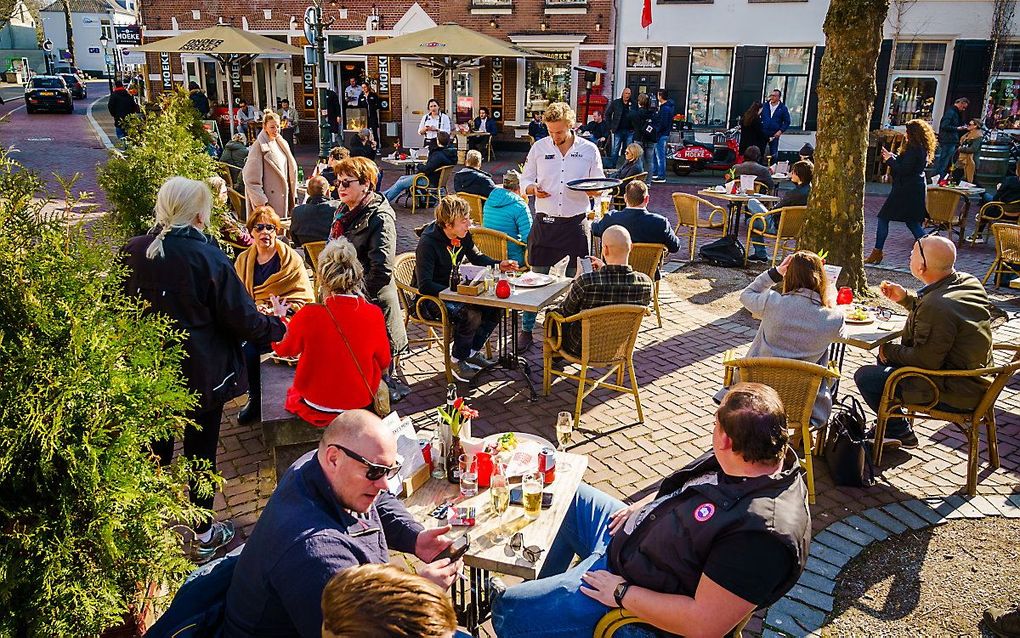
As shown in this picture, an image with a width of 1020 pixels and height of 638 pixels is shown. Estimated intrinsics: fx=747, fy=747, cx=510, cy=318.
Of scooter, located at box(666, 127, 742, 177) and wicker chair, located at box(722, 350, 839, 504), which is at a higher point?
scooter, located at box(666, 127, 742, 177)

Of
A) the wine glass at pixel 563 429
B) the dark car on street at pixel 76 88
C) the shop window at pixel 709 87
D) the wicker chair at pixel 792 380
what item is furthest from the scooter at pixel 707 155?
the dark car on street at pixel 76 88

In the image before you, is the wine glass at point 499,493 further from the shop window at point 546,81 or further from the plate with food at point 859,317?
the shop window at point 546,81

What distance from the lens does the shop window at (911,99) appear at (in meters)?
19.7

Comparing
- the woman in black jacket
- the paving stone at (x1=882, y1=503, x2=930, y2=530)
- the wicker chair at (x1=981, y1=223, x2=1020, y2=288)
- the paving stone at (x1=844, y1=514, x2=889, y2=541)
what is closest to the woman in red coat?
the paving stone at (x1=844, y1=514, x2=889, y2=541)

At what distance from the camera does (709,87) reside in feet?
67.9

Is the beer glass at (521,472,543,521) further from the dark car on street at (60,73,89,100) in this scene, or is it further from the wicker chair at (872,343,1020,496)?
the dark car on street at (60,73,89,100)

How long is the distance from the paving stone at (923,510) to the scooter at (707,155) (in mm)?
14324

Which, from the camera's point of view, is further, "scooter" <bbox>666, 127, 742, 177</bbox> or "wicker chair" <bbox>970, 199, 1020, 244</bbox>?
"scooter" <bbox>666, 127, 742, 177</bbox>

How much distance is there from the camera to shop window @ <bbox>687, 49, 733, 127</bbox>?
67.1ft

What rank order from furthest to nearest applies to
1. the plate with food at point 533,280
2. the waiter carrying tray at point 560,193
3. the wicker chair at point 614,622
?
the waiter carrying tray at point 560,193 → the plate with food at point 533,280 → the wicker chair at point 614,622

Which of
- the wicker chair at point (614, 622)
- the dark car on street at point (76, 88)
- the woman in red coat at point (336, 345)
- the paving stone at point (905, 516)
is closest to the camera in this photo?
the wicker chair at point (614, 622)

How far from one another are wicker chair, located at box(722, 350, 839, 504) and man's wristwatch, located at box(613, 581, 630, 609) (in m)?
2.04

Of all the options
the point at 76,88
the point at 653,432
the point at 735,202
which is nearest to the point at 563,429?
the point at 653,432

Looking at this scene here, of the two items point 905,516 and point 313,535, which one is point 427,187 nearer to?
point 905,516
